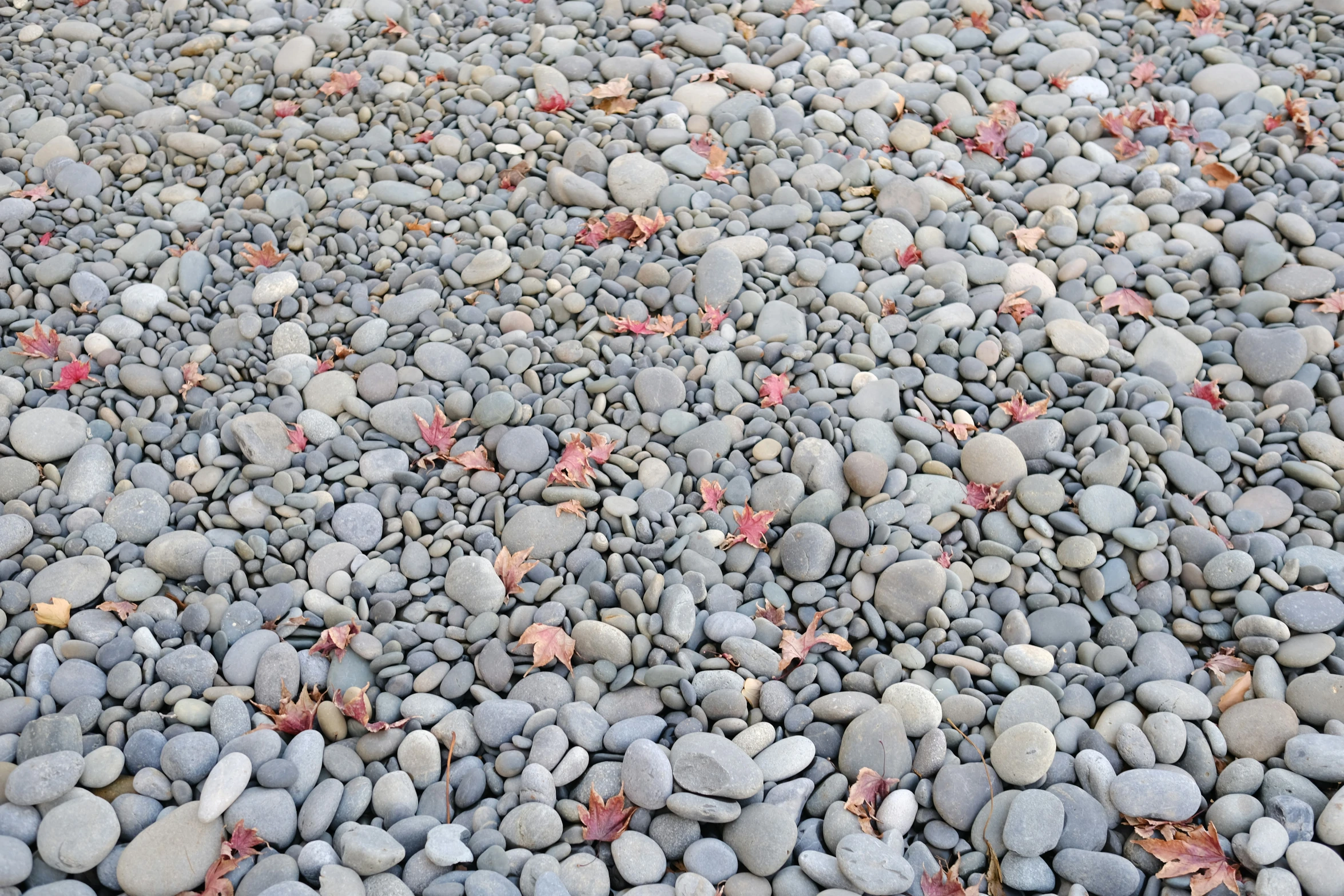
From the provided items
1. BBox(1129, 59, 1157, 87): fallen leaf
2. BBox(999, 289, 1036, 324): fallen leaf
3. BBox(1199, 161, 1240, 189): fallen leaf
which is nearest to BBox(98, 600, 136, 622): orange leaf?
BBox(999, 289, 1036, 324): fallen leaf

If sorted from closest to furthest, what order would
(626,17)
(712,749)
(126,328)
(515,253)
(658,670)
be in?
(712,749) < (658,670) < (126,328) < (515,253) < (626,17)

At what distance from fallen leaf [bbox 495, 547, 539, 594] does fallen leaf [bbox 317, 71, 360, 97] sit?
2283mm

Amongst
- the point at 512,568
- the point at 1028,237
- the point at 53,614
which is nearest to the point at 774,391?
the point at 512,568

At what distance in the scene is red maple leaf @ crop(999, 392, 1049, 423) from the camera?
2.68 m

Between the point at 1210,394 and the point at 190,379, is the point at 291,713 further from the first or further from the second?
the point at 1210,394

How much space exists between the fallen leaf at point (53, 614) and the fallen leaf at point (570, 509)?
1201 millimetres

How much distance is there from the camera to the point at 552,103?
140 inches

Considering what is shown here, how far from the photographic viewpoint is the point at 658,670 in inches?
85.9

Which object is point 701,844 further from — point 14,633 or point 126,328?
point 126,328

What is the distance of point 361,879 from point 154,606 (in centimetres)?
91

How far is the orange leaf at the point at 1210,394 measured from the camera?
2.72m

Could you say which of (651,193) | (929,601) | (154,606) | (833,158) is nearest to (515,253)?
(651,193)

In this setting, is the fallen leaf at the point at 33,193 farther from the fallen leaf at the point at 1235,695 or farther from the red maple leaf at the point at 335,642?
the fallen leaf at the point at 1235,695

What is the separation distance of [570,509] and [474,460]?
13.4 inches
